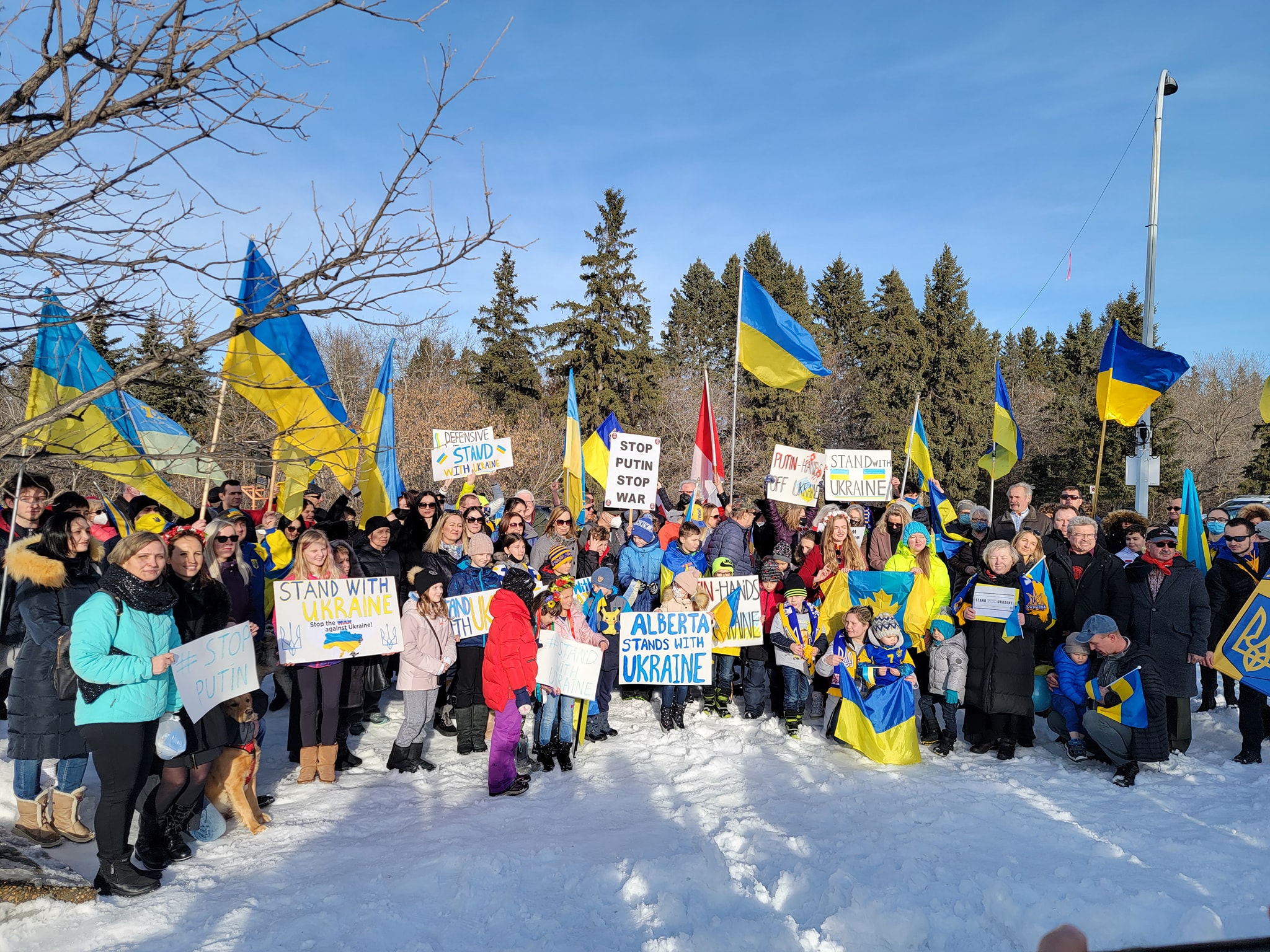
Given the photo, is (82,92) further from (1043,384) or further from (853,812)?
(1043,384)

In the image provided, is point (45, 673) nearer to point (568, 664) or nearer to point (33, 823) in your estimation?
point (33, 823)

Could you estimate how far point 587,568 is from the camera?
8500mm

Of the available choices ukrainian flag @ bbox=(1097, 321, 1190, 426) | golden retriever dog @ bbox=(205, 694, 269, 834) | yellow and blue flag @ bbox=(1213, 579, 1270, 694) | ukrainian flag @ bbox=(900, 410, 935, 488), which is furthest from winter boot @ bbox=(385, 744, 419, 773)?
ukrainian flag @ bbox=(1097, 321, 1190, 426)

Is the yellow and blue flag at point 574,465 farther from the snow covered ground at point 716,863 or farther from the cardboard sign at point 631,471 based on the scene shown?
the snow covered ground at point 716,863

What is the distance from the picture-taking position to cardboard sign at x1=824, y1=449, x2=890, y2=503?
1287 centimetres

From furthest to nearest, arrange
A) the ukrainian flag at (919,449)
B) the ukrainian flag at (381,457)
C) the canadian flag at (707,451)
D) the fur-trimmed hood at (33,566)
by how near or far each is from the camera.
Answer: the ukrainian flag at (919,449) → the canadian flag at (707,451) → the ukrainian flag at (381,457) → the fur-trimmed hood at (33,566)

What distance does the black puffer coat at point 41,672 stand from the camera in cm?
490

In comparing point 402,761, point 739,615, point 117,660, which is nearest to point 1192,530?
point 739,615

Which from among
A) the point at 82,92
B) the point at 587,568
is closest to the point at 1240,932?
the point at 587,568

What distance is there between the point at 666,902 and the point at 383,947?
1.52 metres

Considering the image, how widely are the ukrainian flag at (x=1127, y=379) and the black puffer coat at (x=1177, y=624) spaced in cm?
585

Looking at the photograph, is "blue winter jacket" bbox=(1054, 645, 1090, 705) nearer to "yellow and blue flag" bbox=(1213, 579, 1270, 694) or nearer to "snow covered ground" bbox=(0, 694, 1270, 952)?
"snow covered ground" bbox=(0, 694, 1270, 952)

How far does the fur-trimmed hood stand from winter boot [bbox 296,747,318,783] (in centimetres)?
242

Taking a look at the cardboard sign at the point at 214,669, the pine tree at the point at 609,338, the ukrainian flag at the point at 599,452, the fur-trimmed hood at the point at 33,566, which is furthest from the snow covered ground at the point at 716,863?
the pine tree at the point at 609,338
